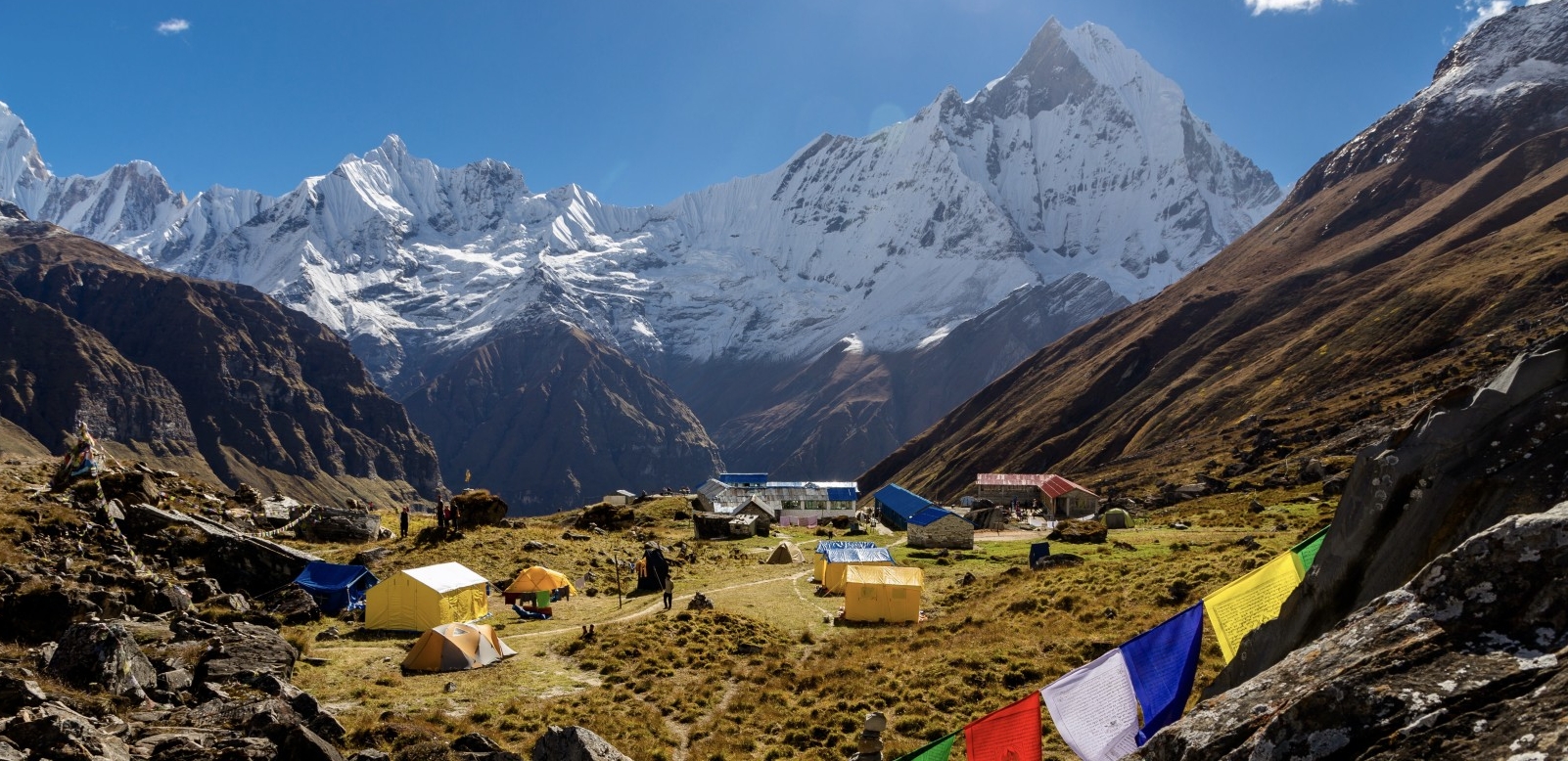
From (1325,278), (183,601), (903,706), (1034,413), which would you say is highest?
(1325,278)

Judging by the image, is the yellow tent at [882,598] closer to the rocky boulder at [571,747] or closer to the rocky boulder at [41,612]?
the rocky boulder at [571,747]

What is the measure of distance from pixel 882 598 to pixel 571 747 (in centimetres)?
1995

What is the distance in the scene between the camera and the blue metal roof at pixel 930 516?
55.1m

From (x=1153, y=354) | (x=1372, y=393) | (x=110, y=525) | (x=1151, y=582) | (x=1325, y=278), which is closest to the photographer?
(x=1151, y=582)

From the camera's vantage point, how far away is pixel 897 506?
3108 inches

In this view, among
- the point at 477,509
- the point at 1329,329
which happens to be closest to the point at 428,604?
the point at 477,509

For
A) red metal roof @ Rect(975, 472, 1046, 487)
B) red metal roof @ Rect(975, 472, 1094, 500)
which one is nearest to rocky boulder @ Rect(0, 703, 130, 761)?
red metal roof @ Rect(975, 472, 1094, 500)

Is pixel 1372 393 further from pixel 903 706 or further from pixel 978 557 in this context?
pixel 903 706

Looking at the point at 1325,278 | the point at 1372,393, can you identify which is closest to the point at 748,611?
the point at 1372,393

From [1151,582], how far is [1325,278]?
146m

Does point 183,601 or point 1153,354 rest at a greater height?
point 1153,354

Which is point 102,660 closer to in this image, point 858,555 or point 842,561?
point 842,561

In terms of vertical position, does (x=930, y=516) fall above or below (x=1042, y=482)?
below

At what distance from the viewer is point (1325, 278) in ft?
486
